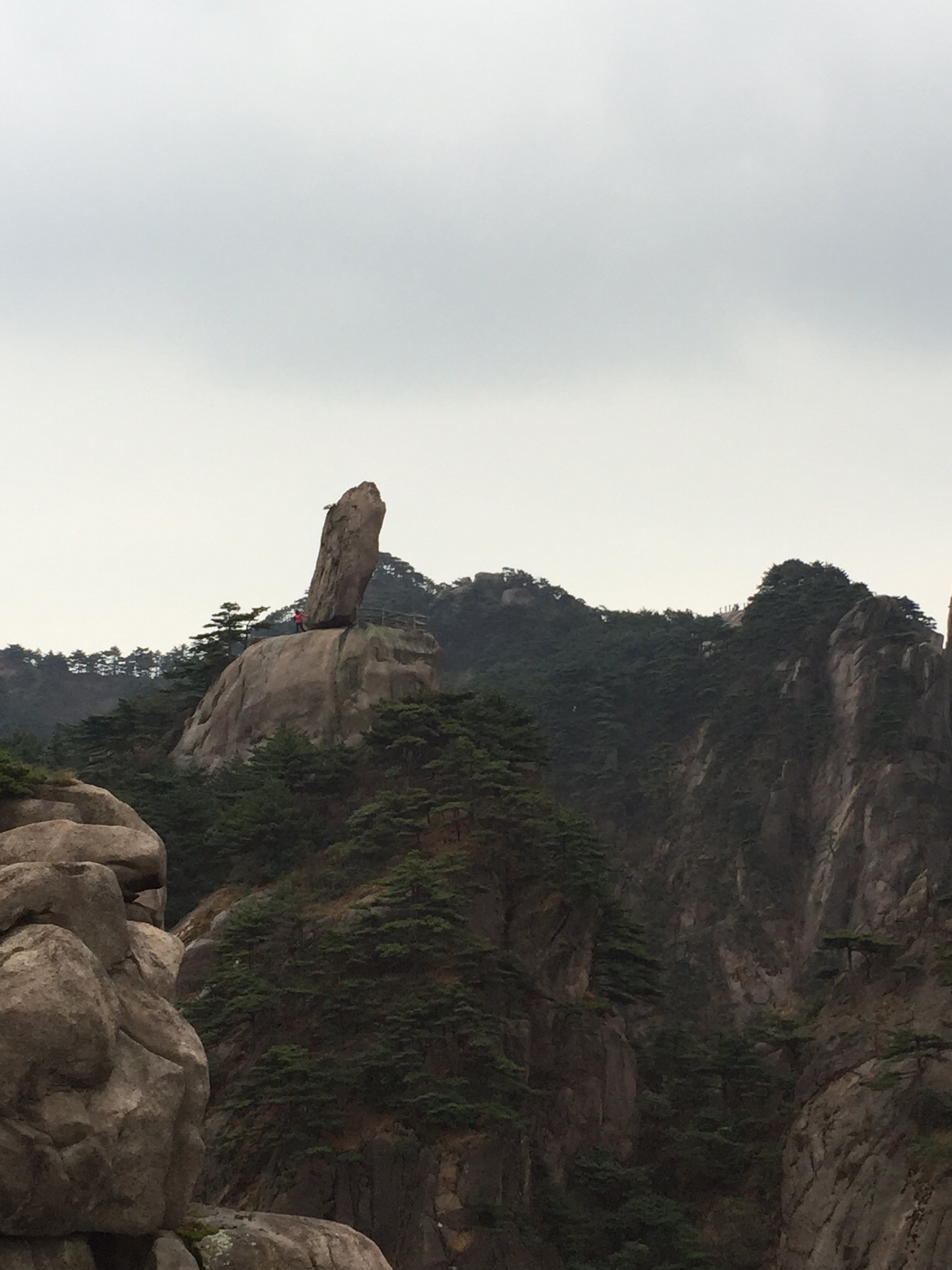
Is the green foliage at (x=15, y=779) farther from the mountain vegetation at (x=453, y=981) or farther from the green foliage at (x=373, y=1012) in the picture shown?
the green foliage at (x=373, y=1012)

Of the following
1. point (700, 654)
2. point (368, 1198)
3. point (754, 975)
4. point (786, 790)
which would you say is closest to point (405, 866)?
point (368, 1198)

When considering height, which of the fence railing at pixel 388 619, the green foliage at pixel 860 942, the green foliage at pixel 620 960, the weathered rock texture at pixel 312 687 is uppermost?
the fence railing at pixel 388 619

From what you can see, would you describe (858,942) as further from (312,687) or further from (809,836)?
(809,836)

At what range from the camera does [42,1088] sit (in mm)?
15430

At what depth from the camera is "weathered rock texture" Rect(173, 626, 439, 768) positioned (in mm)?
52250

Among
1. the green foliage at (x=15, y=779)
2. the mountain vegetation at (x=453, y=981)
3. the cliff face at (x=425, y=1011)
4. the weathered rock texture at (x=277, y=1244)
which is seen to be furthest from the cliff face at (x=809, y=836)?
the green foliage at (x=15, y=779)

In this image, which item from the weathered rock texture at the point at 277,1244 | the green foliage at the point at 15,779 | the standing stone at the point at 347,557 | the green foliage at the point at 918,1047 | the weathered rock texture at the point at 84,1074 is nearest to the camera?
the weathered rock texture at the point at 84,1074

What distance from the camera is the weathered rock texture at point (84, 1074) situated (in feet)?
50.2

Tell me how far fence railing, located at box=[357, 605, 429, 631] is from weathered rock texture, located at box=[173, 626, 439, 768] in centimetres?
104

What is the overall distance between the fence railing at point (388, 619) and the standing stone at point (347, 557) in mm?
690

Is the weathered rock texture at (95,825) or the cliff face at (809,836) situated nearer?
the weathered rock texture at (95,825)

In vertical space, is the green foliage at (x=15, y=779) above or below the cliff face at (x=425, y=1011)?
above

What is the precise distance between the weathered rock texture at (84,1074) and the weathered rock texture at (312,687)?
33.7 m

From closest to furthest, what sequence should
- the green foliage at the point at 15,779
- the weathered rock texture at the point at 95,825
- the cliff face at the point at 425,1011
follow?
the weathered rock texture at the point at 95,825, the green foliage at the point at 15,779, the cliff face at the point at 425,1011
